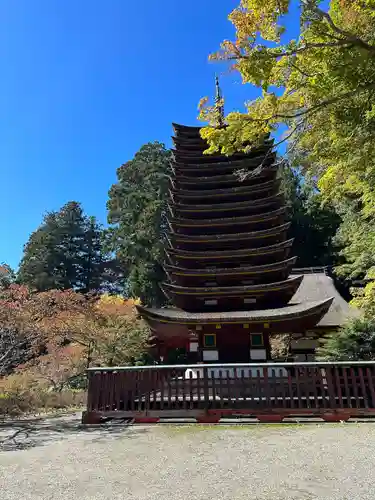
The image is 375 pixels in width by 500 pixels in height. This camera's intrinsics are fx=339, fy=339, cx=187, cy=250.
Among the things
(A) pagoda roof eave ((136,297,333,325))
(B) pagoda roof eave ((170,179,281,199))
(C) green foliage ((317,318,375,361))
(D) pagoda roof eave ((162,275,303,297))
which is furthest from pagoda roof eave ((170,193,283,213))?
(C) green foliage ((317,318,375,361))

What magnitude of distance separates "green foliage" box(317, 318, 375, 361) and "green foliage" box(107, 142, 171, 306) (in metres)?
16.4

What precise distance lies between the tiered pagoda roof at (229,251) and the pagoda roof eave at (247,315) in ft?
0.10

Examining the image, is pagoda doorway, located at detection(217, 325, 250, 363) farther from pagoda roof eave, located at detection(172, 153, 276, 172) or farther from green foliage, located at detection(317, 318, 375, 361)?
pagoda roof eave, located at detection(172, 153, 276, 172)

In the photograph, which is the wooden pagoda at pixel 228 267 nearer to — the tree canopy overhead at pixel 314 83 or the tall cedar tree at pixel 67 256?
the tree canopy overhead at pixel 314 83

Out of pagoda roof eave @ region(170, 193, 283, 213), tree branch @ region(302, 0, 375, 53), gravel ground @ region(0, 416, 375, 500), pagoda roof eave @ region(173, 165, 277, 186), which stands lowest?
gravel ground @ region(0, 416, 375, 500)

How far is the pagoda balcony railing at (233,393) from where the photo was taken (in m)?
7.69

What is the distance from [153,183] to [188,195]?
19.4 meters

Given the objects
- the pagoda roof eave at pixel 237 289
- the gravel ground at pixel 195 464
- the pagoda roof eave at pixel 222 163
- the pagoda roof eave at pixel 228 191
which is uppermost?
the pagoda roof eave at pixel 222 163

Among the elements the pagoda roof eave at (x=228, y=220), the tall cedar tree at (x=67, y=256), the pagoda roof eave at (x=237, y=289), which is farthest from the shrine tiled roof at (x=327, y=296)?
the tall cedar tree at (x=67, y=256)

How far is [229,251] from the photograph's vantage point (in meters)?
14.4

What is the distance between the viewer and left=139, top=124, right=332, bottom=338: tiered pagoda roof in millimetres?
12211

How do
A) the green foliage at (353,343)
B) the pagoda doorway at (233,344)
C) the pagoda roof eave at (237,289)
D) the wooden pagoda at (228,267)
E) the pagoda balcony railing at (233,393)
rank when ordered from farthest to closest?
the pagoda roof eave at (237,289) → the green foliage at (353,343) → the pagoda doorway at (233,344) → the wooden pagoda at (228,267) → the pagoda balcony railing at (233,393)

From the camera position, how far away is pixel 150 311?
12242 millimetres

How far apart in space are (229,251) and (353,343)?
587cm
